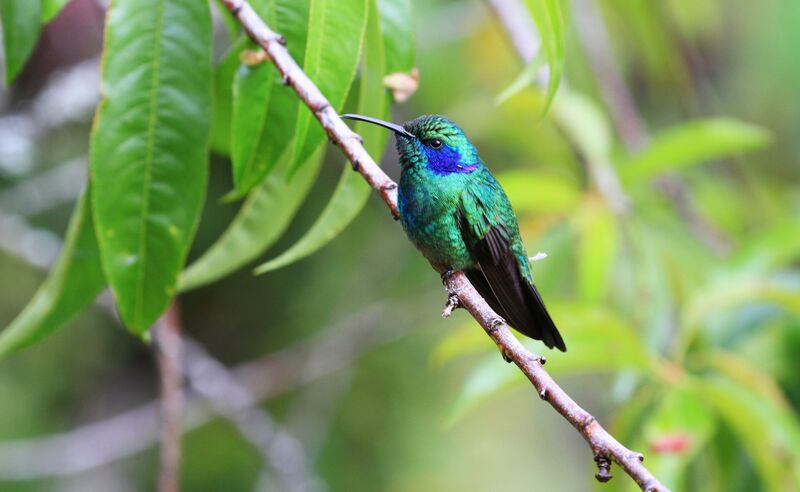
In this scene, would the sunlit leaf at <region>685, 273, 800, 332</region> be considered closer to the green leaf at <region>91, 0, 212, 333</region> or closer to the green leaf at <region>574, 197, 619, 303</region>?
the green leaf at <region>574, 197, 619, 303</region>

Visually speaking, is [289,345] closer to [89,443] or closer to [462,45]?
[89,443]

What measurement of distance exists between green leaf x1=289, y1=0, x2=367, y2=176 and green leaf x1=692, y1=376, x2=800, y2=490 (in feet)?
4.66

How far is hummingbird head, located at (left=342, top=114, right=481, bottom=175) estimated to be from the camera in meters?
2.07

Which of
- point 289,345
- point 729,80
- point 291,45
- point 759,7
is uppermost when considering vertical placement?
point 291,45

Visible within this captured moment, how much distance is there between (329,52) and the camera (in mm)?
1654

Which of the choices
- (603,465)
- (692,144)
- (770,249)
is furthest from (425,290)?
(603,465)

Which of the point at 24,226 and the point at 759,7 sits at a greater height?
the point at 24,226

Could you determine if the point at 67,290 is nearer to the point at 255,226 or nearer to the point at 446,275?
the point at 255,226

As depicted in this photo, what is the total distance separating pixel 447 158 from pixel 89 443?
251 cm

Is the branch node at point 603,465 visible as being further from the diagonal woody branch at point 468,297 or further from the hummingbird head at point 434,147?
the hummingbird head at point 434,147

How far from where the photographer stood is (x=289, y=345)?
4410 mm

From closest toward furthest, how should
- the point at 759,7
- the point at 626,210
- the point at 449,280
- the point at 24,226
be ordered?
1. the point at 449,280
2. the point at 626,210
3. the point at 24,226
4. the point at 759,7

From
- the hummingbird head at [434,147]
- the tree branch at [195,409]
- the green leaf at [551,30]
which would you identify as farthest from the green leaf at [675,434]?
the tree branch at [195,409]

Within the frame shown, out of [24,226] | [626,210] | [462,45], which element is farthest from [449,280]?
[462,45]
